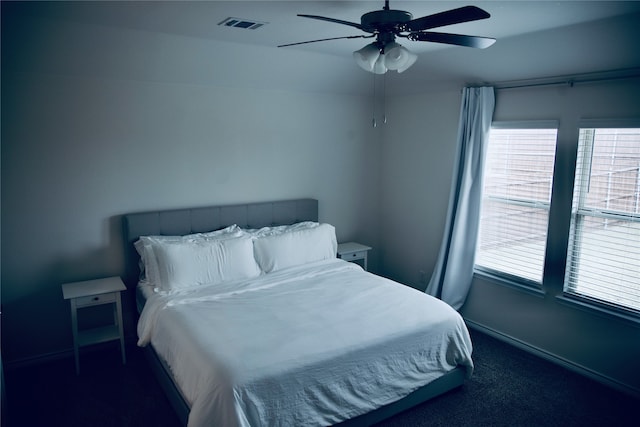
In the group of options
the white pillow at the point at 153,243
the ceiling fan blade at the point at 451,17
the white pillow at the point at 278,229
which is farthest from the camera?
the white pillow at the point at 278,229

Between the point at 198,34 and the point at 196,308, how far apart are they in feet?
6.55

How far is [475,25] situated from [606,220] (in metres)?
1.72

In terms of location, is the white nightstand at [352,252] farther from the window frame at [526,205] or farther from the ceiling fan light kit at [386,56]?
the ceiling fan light kit at [386,56]

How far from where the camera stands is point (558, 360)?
12.0ft

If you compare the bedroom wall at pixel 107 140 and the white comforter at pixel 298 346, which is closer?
the white comforter at pixel 298 346

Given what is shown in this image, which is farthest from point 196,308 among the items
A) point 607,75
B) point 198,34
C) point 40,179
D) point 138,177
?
point 607,75

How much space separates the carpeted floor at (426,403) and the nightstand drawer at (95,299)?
54cm

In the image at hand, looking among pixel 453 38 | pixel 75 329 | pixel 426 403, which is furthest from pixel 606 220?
pixel 75 329

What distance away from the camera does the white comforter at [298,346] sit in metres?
2.39

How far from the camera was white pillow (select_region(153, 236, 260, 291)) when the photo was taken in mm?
3484

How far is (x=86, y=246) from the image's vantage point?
145 inches

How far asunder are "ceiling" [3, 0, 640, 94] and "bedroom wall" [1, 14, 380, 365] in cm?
31

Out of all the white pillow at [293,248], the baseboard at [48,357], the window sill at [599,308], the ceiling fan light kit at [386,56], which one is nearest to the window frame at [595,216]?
the window sill at [599,308]

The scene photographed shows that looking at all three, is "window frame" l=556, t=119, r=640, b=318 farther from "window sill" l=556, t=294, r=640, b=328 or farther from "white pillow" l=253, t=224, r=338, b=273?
"white pillow" l=253, t=224, r=338, b=273
